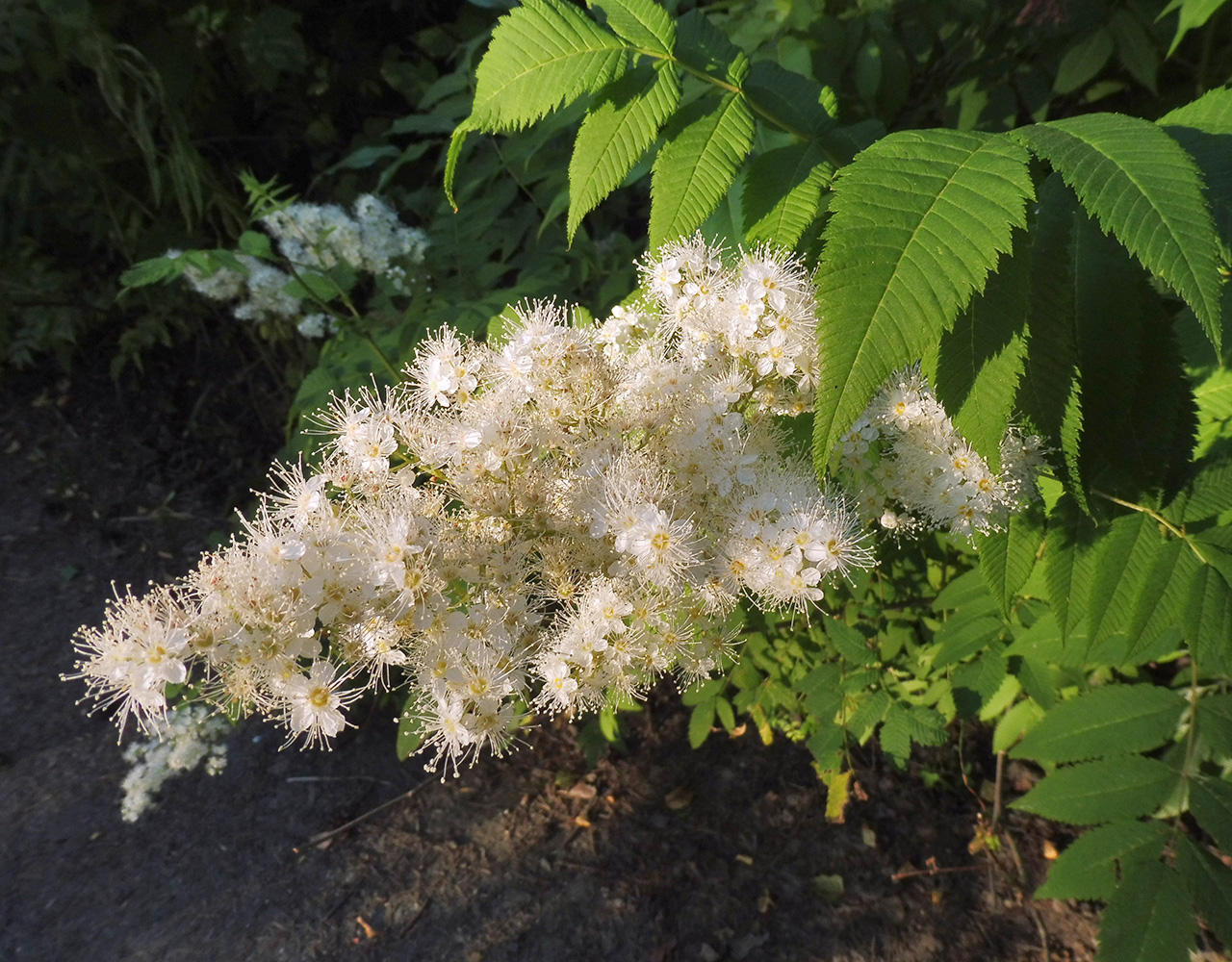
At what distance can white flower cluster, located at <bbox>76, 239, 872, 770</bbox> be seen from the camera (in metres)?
1.07

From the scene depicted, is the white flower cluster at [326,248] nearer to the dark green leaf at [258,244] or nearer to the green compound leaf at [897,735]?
the dark green leaf at [258,244]

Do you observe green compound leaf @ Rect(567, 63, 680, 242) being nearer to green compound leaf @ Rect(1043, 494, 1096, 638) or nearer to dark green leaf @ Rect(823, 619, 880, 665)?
green compound leaf @ Rect(1043, 494, 1096, 638)

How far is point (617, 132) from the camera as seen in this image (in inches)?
44.5

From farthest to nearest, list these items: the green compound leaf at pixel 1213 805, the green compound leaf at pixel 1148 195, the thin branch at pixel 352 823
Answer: the thin branch at pixel 352 823, the green compound leaf at pixel 1213 805, the green compound leaf at pixel 1148 195

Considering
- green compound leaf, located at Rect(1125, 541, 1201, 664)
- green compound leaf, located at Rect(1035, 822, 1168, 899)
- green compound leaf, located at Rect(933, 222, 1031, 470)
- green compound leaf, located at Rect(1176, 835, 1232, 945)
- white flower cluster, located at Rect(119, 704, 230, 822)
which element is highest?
green compound leaf, located at Rect(933, 222, 1031, 470)

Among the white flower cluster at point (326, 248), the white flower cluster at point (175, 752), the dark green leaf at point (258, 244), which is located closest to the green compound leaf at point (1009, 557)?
the dark green leaf at point (258, 244)

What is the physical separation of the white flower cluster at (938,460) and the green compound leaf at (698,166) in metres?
0.48

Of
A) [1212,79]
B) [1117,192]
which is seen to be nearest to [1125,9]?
[1212,79]

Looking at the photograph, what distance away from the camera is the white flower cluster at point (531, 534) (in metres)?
1.07

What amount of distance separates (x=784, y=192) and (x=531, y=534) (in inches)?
27.4

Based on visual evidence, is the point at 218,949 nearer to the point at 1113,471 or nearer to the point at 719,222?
the point at 719,222

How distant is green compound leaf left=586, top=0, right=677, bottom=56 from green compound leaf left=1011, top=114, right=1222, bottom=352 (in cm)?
56

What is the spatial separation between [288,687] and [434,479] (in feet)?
1.32

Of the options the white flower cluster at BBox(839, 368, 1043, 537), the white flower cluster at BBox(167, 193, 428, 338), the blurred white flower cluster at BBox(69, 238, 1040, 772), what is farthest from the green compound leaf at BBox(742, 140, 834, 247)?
the white flower cluster at BBox(167, 193, 428, 338)
